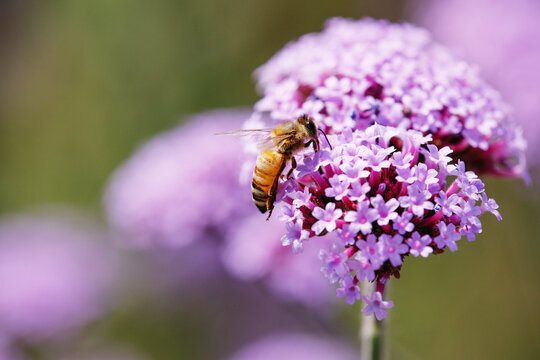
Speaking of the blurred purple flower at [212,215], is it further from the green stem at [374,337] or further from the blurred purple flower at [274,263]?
the green stem at [374,337]

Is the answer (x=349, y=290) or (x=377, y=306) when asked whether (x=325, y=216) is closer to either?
(x=349, y=290)

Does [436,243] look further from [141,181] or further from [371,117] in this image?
[141,181]

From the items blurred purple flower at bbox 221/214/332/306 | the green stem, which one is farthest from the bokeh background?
the green stem

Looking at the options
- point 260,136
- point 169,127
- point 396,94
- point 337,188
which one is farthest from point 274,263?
point 169,127

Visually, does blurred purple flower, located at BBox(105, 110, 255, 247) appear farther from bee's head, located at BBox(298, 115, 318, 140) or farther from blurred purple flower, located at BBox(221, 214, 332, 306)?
bee's head, located at BBox(298, 115, 318, 140)

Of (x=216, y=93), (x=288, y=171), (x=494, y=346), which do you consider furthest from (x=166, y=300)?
(x=288, y=171)

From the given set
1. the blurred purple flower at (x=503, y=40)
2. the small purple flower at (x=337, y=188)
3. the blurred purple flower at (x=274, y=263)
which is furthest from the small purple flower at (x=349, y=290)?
the blurred purple flower at (x=503, y=40)
